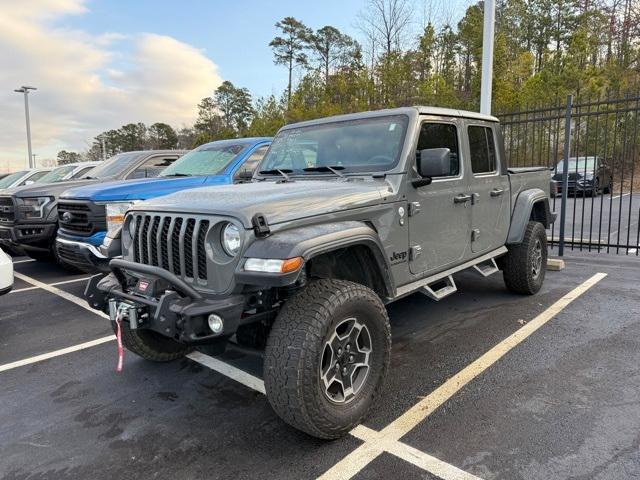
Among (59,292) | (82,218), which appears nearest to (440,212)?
(82,218)

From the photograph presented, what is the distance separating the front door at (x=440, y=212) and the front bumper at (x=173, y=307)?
155 centimetres

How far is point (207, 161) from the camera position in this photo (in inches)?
261

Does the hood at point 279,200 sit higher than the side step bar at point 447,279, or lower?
higher

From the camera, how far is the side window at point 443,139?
12.1 feet

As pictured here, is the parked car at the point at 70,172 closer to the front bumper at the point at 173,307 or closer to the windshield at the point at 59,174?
the windshield at the point at 59,174

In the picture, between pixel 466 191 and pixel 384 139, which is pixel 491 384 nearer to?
pixel 466 191

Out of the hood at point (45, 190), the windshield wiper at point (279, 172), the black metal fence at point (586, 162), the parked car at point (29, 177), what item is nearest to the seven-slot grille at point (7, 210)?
the hood at point (45, 190)

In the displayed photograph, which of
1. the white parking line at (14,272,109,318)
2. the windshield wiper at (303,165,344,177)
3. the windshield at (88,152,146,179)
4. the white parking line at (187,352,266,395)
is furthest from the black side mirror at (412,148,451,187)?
the windshield at (88,152,146,179)

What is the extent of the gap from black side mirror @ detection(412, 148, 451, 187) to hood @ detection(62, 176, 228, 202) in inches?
136

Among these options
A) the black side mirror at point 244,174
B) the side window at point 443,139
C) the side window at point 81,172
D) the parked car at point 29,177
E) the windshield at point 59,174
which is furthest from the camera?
the parked car at point 29,177

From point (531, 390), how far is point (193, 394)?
242cm

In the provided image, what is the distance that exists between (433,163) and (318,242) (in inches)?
49.7

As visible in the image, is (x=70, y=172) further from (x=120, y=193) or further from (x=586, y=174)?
(x=586, y=174)

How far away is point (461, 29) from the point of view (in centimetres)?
2567
